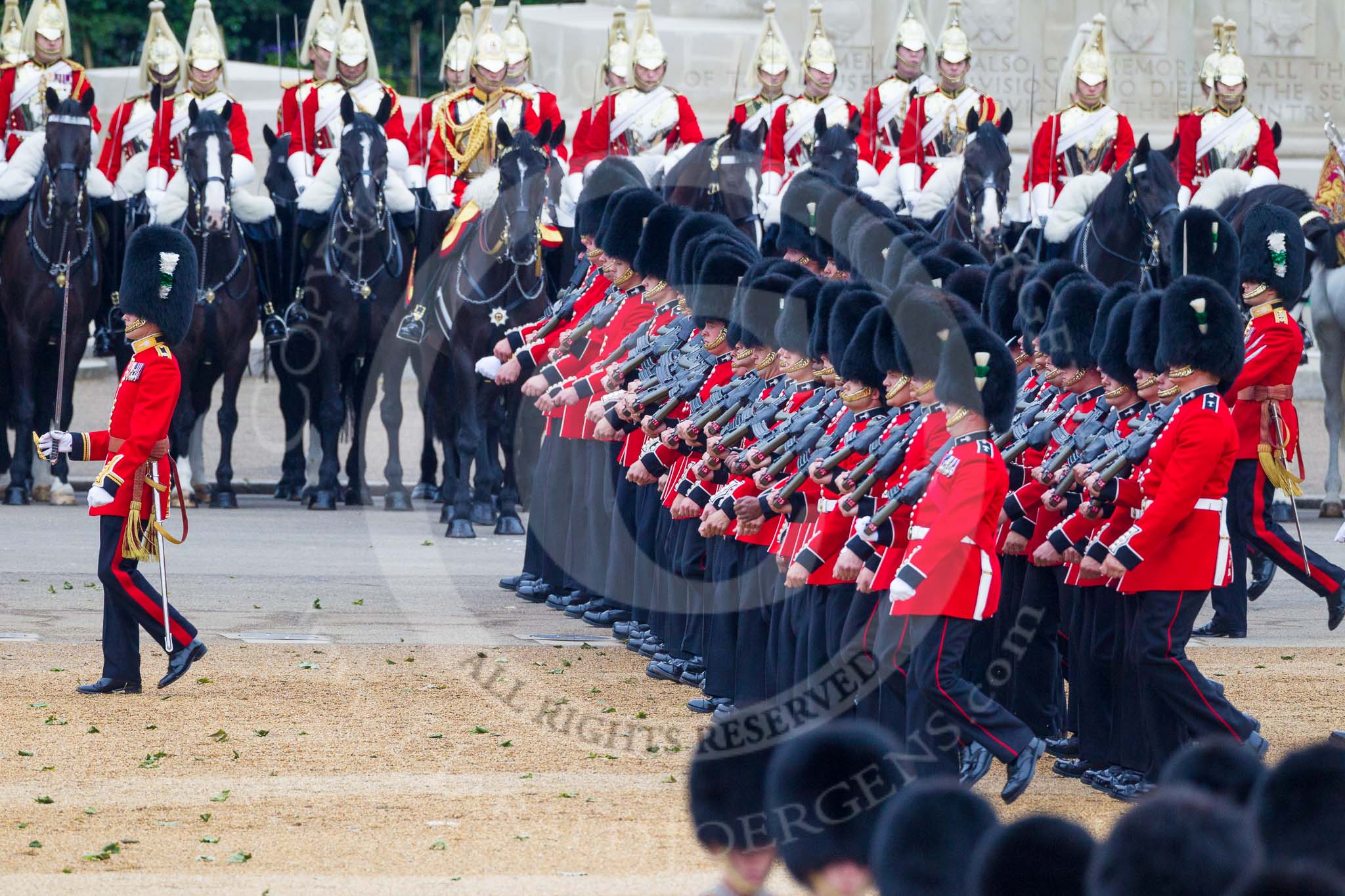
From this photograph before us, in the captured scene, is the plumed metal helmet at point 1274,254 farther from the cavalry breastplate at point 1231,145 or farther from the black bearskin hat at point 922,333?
the cavalry breastplate at point 1231,145

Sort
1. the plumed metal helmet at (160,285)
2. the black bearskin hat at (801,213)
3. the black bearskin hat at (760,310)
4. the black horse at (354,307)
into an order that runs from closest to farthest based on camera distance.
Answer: the black bearskin hat at (760,310) → the plumed metal helmet at (160,285) → the black bearskin hat at (801,213) → the black horse at (354,307)

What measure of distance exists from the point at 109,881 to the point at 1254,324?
5429 mm

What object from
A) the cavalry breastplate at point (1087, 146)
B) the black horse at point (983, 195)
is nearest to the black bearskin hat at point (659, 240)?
the black horse at point (983, 195)

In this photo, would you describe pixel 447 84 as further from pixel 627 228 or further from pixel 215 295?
pixel 627 228

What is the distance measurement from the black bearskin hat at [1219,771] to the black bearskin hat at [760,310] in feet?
12.3

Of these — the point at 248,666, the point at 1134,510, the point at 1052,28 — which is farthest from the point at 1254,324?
the point at 1052,28

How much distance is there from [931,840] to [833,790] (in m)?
0.41

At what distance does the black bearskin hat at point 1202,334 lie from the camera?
6.79 metres

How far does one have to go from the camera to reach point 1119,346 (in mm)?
7117

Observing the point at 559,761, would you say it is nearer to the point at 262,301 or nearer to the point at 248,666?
the point at 248,666

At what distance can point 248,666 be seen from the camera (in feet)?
28.5

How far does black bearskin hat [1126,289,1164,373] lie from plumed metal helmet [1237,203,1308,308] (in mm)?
2377

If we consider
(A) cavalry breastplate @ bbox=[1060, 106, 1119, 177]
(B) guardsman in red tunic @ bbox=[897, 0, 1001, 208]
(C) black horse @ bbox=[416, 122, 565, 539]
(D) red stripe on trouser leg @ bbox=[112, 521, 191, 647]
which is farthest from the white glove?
(A) cavalry breastplate @ bbox=[1060, 106, 1119, 177]

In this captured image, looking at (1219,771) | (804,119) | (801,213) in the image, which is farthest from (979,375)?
(804,119)
